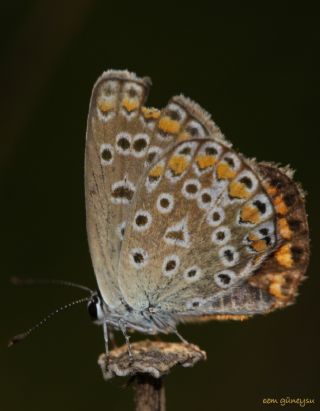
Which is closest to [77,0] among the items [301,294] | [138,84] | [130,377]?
[138,84]

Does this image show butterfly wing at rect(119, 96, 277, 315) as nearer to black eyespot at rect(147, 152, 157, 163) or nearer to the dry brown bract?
black eyespot at rect(147, 152, 157, 163)

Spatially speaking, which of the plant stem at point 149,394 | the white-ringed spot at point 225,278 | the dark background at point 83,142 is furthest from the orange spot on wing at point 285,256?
the dark background at point 83,142

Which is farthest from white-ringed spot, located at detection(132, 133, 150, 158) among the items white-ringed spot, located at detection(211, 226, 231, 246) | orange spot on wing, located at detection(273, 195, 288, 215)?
orange spot on wing, located at detection(273, 195, 288, 215)

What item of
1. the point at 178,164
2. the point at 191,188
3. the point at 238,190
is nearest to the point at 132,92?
the point at 178,164

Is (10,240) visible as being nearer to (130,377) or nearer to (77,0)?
(77,0)

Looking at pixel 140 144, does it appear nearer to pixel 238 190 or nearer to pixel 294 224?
pixel 238 190

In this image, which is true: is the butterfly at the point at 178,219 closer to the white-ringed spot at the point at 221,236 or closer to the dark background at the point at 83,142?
the white-ringed spot at the point at 221,236
